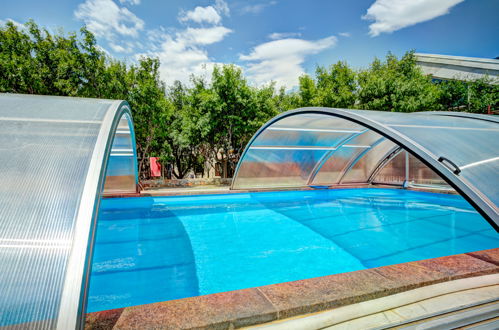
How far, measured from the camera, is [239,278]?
4.79 m

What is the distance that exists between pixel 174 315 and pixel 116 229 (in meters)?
6.06

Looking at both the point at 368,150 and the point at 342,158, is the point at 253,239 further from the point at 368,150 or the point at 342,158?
the point at 368,150

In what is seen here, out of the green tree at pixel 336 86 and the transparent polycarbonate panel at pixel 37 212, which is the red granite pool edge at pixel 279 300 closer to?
the transparent polycarbonate panel at pixel 37 212

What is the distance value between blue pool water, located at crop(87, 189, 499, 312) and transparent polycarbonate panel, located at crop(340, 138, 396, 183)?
1.62 m

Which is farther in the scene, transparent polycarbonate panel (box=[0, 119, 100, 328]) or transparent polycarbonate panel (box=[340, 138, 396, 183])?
transparent polycarbonate panel (box=[340, 138, 396, 183])

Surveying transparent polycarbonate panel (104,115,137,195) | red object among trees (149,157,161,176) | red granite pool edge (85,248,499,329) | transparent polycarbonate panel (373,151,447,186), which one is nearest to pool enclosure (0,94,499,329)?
red granite pool edge (85,248,499,329)

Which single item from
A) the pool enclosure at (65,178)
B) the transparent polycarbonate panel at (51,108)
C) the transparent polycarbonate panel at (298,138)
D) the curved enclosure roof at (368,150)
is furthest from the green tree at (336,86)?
the transparent polycarbonate panel at (51,108)

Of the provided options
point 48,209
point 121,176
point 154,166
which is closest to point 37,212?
point 48,209

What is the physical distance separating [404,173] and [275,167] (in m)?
6.20

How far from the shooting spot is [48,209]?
199cm

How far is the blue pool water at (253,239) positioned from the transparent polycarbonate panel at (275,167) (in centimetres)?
63

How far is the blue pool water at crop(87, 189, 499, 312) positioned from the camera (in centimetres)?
469

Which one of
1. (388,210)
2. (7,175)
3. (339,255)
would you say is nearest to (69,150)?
(7,175)

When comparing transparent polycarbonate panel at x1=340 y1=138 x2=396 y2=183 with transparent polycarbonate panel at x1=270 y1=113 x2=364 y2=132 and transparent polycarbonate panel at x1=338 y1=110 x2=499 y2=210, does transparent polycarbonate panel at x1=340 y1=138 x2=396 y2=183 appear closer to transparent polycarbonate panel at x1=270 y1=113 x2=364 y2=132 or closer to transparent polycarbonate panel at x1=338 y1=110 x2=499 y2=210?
transparent polycarbonate panel at x1=270 y1=113 x2=364 y2=132
